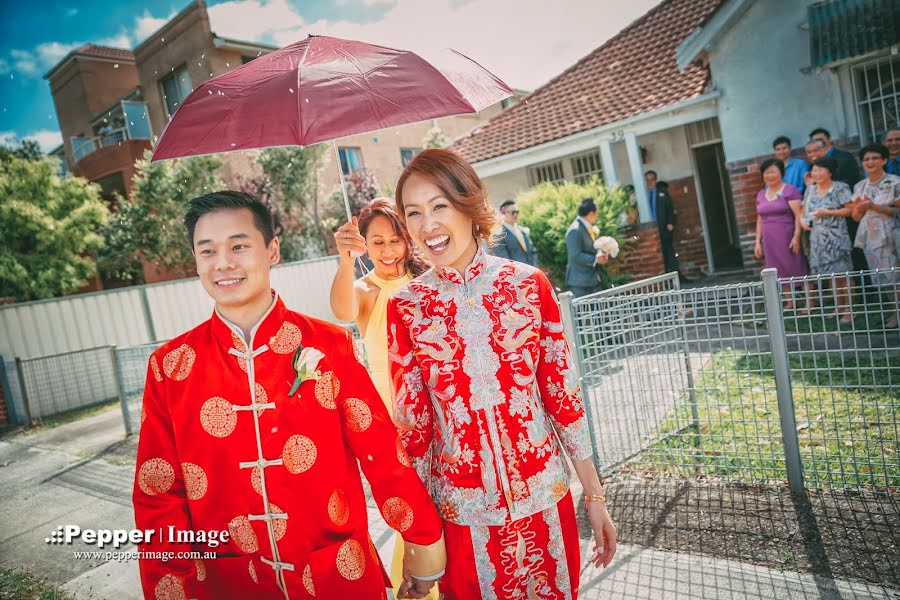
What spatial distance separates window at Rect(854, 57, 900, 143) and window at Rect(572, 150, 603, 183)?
550 centimetres

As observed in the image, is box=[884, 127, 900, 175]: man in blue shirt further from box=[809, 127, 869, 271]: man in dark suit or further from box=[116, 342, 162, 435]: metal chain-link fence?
box=[116, 342, 162, 435]: metal chain-link fence

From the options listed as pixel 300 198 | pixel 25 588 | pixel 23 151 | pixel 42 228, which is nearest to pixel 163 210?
pixel 23 151

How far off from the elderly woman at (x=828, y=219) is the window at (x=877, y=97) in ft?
7.20

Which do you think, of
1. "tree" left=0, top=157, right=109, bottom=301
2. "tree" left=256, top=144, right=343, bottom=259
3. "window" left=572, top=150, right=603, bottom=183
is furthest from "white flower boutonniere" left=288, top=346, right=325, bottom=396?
"tree" left=256, top=144, right=343, bottom=259

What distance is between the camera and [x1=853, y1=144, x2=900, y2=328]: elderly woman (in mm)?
6324

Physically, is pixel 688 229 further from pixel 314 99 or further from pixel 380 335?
pixel 314 99

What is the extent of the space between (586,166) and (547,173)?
1.07 metres

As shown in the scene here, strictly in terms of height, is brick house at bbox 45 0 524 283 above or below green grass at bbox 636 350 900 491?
above

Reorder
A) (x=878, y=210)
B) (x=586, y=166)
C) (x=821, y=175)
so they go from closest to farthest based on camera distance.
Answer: (x=878, y=210), (x=821, y=175), (x=586, y=166)

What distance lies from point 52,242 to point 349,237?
13.3m

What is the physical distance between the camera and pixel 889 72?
328 inches

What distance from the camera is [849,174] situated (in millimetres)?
7328

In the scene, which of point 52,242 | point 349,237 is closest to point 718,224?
point 349,237

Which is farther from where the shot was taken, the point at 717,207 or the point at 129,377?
the point at 717,207
